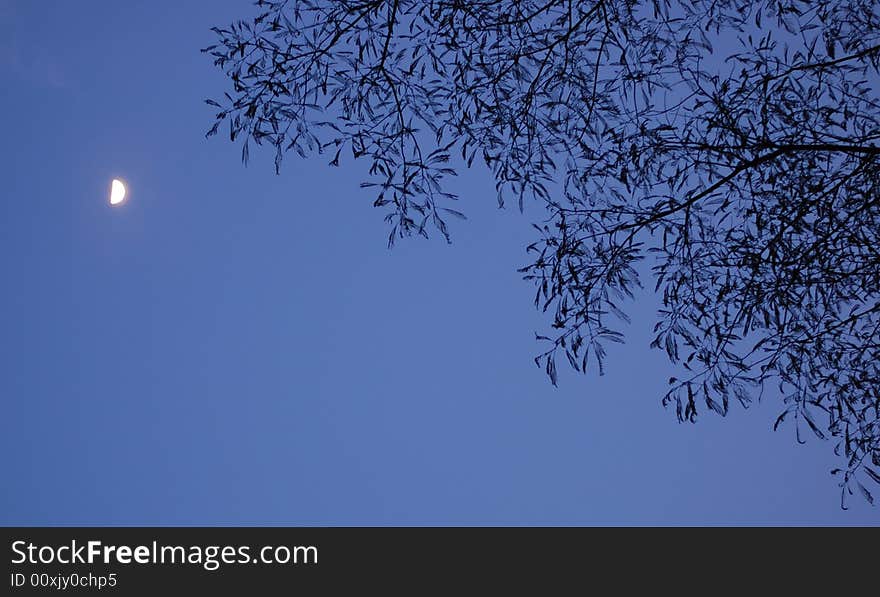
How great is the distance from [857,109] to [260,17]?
304 cm

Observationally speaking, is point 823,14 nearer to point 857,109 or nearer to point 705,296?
point 857,109

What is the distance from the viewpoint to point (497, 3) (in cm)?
330

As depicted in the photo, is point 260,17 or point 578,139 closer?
point 260,17

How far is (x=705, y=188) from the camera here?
329 cm

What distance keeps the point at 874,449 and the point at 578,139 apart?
230cm
